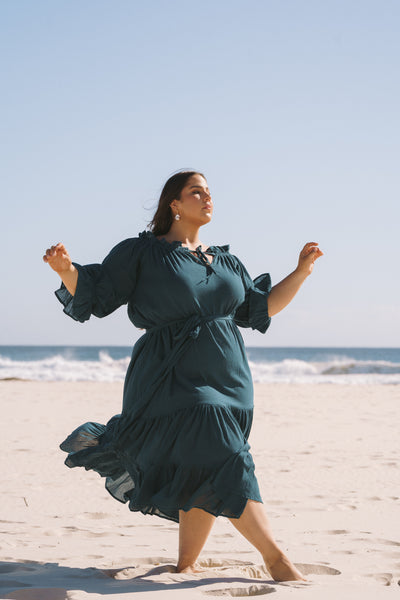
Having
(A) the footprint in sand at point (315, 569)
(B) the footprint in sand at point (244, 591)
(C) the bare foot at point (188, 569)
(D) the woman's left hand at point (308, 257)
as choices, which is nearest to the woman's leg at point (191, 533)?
(C) the bare foot at point (188, 569)

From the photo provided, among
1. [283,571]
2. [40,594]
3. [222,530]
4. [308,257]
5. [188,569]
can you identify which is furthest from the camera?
[222,530]

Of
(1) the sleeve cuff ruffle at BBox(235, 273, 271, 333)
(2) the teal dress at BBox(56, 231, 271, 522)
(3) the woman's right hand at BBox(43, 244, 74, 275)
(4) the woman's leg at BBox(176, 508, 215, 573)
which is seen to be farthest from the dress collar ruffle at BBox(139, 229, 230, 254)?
(4) the woman's leg at BBox(176, 508, 215, 573)

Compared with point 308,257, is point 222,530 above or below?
below

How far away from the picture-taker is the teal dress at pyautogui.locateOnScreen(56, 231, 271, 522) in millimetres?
3199

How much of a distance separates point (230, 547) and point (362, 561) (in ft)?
2.53

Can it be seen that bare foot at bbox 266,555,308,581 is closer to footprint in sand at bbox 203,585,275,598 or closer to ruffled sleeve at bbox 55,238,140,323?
footprint in sand at bbox 203,585,275,598

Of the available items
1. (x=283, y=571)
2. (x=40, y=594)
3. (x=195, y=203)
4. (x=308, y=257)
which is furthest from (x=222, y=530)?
(x=195, y=203)

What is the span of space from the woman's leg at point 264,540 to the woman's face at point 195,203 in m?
1.40

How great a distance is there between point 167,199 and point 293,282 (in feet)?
2.59

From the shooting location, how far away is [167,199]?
12.2 ft

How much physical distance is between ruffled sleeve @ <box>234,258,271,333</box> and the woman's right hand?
A: 93cm

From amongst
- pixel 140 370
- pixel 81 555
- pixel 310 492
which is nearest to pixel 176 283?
pixel 140 370

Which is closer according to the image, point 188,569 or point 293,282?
point 188,569

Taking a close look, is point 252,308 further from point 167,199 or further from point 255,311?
point 167,199
